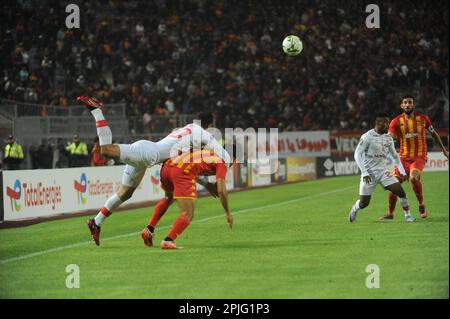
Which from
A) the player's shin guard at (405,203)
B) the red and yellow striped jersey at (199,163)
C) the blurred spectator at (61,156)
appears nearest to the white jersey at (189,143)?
the red and yellow striped jersey at (199,163)

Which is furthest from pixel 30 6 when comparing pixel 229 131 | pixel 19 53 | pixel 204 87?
pixel 229 131

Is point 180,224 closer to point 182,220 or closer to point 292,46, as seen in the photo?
point 182,220

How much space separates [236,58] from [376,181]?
2622 cm

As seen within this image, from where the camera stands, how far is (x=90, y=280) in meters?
9.96

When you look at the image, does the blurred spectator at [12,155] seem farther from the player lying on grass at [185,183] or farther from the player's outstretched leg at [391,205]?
the player lying on grass at [185,183]

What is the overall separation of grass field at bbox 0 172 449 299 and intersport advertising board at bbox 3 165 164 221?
3.53 ft

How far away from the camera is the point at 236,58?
41.6 m

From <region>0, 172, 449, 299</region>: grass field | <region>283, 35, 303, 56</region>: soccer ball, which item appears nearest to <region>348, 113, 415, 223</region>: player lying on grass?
<region>0, 172, 449, 299</region>: grass field

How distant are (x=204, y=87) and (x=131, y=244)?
1016 inches

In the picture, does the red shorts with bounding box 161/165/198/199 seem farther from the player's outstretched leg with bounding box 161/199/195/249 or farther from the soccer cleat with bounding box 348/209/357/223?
the soccer cleat with bounding box 348/209/357/223

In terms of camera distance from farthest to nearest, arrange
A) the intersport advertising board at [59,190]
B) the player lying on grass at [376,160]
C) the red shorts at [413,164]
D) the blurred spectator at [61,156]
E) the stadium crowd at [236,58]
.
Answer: the stadium crowd at [236,58] → the blurred spectator at [61,156] → the intersport advertising board at [59,190] → the red shorts at [413,164] → the player lying on grass at [376,160]

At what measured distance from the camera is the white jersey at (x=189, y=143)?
12773mm

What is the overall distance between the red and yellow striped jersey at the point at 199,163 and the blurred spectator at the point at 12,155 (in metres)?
15.7

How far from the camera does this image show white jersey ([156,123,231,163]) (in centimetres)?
1277
